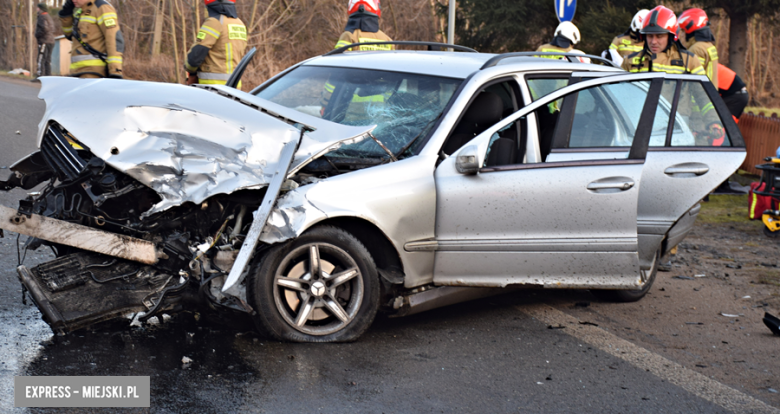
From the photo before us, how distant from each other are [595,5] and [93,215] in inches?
612

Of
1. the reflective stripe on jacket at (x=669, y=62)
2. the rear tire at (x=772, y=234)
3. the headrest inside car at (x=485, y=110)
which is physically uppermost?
the reflective stripe on jacket at (x=669, y=62)

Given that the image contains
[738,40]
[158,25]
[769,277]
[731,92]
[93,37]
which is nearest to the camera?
[769,277]

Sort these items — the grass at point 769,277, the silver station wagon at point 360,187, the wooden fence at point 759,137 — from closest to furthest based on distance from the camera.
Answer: the silver station wagon at point 360,187 < the grass at point 769,277 < the wooden fence at point 759,137

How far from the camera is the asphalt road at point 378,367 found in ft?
11.2

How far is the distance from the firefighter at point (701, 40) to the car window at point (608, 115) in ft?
15.8

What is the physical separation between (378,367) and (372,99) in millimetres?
1857

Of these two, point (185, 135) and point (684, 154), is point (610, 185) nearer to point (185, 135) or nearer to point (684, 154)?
point (684, 154)

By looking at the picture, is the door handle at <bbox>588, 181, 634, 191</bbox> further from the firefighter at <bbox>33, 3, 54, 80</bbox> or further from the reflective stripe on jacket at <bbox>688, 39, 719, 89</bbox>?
the firefighter at <bbox>33, 3, 54, 80</bbox>

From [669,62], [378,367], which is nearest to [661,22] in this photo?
[669,62]

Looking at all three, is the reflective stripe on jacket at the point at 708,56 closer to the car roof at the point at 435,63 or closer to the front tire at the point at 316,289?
the car roof at the point at 435,63

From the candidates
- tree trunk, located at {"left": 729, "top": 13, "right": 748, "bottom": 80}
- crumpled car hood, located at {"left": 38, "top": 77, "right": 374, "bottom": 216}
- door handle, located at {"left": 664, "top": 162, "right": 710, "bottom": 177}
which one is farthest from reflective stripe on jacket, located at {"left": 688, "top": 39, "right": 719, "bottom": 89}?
tree trunk, located at {"left": 729, "top": 13, "right": 748, "bottom": 80}

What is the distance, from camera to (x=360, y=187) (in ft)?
13.3

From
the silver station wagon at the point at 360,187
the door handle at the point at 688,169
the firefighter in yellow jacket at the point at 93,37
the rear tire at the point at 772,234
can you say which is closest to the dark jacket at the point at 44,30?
the firefighter in yellow jacket at the point at 93,37

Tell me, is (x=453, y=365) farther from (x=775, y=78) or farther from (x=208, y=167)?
(x=775, y=78)
